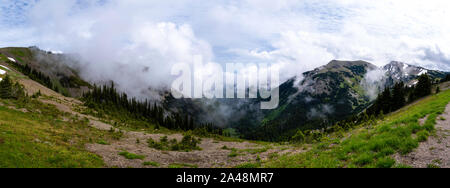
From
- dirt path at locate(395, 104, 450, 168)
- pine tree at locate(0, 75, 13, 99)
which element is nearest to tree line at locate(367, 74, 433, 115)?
dirt path at locate(395, 104, 450, 168)

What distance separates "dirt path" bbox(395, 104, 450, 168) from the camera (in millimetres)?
10229

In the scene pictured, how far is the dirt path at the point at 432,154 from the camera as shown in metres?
10.2

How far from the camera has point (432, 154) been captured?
11281 millimetres

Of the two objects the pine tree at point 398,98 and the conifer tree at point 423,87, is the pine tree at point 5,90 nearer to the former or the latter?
the pine tree at point 398,98

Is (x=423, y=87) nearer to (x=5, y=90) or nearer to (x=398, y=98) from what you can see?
(x=398, y=98)

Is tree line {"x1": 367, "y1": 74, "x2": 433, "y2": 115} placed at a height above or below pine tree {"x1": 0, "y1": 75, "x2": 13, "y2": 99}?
below

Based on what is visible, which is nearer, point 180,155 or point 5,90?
point 180,155

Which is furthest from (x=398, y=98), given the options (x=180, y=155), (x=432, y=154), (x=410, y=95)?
(x=180, y=155)

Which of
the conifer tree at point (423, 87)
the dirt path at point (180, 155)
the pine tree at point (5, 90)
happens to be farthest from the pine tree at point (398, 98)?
the pine tree at point (5, 90)

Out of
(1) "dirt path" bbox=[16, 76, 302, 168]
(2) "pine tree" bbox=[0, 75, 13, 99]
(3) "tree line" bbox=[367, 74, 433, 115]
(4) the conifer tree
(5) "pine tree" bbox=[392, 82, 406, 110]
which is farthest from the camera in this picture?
(5) "pine tree" bbox=[392, 82, 406, 110]

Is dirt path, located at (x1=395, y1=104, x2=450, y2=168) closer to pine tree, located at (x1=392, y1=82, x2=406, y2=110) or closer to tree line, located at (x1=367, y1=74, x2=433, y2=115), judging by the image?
tree line, located at (x1=367, y1=74, x2=433, y2=115)

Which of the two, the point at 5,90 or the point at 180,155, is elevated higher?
the point at 5,90
